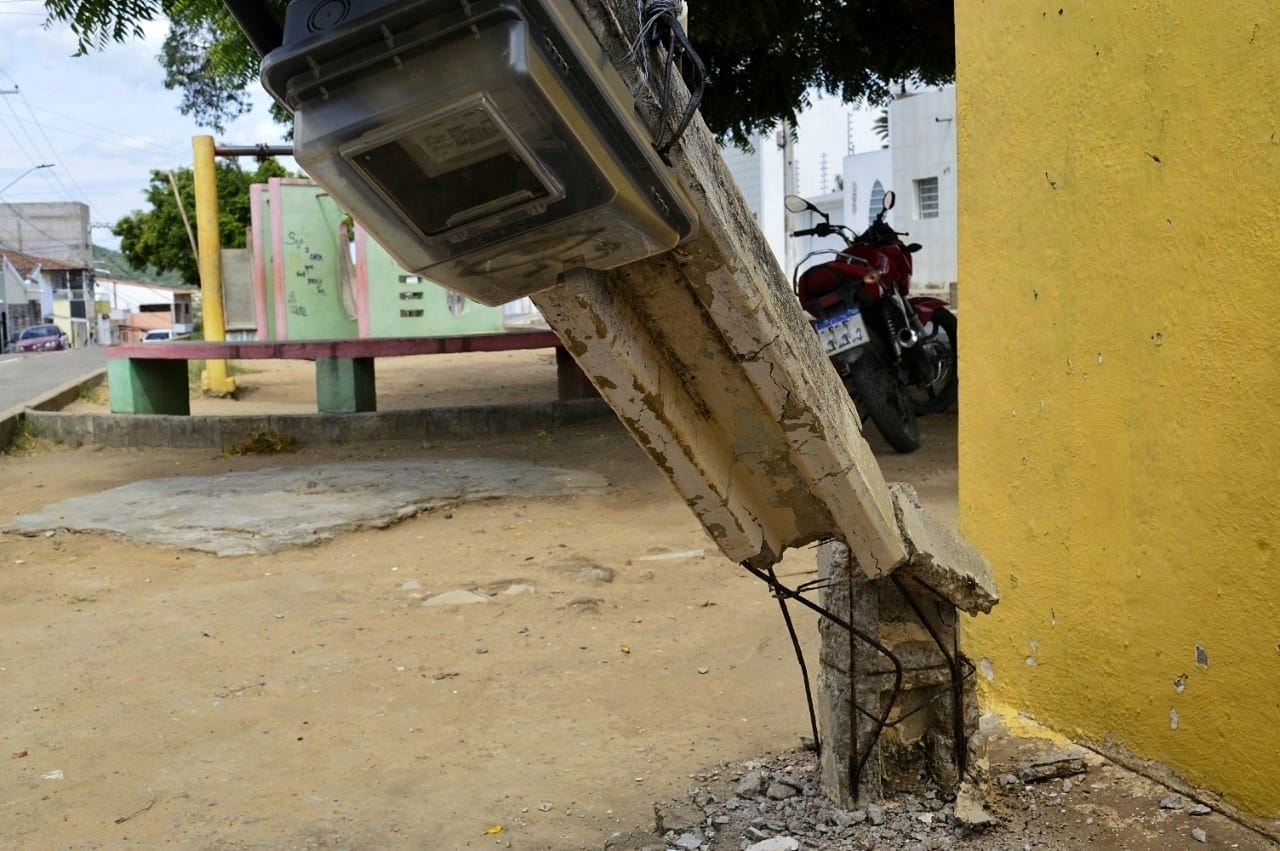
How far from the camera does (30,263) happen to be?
58.0 m

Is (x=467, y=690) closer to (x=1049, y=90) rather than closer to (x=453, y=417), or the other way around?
A: (x=1049, y=90)

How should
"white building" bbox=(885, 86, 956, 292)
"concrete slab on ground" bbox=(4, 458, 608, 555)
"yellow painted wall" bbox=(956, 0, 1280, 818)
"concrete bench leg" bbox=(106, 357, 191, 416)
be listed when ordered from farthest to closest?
1. "white building" bbox=(885, 86, 956, 292)
2. "concrete bench leg" bbox=(106, 357, 191, 416)
3. "concrete slab on ground" bbox=(4, 458, 608, 555)
4. "yellow painted wall" bbox=(956, 0, 1280, 818)

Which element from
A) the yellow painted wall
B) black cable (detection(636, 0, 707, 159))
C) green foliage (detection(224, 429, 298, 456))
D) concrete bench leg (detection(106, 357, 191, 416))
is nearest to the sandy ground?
concrete bench leg (detection(106, 357, 191, 416))

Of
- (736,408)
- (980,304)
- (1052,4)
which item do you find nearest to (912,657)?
(736,408)

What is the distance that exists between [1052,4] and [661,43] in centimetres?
148

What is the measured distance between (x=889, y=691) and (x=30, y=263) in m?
63.3

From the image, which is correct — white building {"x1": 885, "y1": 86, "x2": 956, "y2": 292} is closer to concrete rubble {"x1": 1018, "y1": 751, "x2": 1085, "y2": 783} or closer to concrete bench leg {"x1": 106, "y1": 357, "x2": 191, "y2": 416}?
concrete bench leg {"x1": 106, "y1": 357, "x2": 191, "y2": 416}

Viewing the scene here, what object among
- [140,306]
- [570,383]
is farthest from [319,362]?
[140,306]

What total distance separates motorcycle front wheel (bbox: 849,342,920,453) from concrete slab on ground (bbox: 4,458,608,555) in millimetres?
1495

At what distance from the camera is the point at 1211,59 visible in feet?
7.48

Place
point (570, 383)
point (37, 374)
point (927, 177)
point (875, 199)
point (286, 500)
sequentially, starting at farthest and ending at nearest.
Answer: point (875, 199)
point (927, 177)
point (37, 374)
point (570, 383)
point (286, 500)

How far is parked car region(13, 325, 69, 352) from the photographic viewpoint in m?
40.8

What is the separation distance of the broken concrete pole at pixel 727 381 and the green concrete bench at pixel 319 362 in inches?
267

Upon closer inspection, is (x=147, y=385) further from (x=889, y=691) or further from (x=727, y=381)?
(x=727, y=381)
